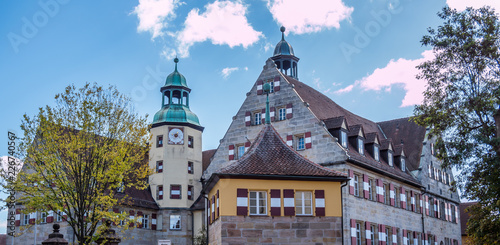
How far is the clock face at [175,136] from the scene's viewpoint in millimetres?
49469

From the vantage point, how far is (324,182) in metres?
25.5

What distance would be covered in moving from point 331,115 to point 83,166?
68.0ft

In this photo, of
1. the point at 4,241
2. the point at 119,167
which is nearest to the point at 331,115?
the point at 119,167

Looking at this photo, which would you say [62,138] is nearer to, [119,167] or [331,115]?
[119,167]

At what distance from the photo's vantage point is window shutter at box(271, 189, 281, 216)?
977 inches

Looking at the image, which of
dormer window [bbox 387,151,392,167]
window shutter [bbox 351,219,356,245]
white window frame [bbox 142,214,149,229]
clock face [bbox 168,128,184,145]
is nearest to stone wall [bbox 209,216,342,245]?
window shutter [bbox 351,219,356,245]

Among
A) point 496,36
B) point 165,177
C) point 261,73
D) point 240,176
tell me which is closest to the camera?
point 240,176

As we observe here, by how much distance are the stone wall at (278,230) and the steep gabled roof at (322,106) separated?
14.1 m

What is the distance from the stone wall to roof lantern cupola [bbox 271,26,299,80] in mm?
24095

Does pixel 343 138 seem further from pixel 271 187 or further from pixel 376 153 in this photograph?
pixel 271 187

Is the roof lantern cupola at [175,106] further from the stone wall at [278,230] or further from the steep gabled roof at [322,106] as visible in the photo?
the stone wall at [278,230]

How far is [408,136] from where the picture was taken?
48.7m

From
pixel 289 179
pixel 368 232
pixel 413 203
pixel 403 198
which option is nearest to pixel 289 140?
pixel 368 232

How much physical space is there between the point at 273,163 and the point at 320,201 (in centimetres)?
256
